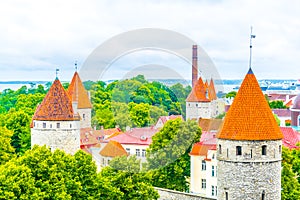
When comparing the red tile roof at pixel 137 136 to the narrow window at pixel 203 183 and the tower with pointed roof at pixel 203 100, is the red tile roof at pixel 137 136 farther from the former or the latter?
the narrow window at pixel 203 183

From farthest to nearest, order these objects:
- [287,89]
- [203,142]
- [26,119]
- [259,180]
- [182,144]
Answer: [287,89], [26,119], [203,142], [182,144], [259,180]

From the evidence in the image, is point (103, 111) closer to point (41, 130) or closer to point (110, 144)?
point (110, 144)

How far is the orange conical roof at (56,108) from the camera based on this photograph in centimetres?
3475

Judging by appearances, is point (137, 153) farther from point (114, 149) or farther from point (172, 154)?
point (172, 154)

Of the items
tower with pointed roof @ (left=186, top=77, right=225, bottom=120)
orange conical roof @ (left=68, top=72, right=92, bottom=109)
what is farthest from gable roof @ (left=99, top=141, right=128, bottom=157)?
orange conical roof @ (left=68, top=72, right=92, bottom=109)

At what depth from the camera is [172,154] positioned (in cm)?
3309

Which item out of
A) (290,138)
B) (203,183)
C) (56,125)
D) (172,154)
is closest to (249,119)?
(172,154)

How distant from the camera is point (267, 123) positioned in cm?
2392

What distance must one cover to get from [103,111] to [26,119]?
16463mm

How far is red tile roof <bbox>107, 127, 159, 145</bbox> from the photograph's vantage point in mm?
25261

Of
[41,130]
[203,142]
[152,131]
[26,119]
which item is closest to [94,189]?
[152,131]

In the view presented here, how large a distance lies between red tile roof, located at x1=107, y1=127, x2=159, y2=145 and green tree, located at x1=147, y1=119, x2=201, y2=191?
495mm

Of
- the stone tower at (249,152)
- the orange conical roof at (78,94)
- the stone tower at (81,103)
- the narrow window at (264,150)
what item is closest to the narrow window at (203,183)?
the stone tower at (81,103)

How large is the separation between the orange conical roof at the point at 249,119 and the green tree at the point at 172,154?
404cm
